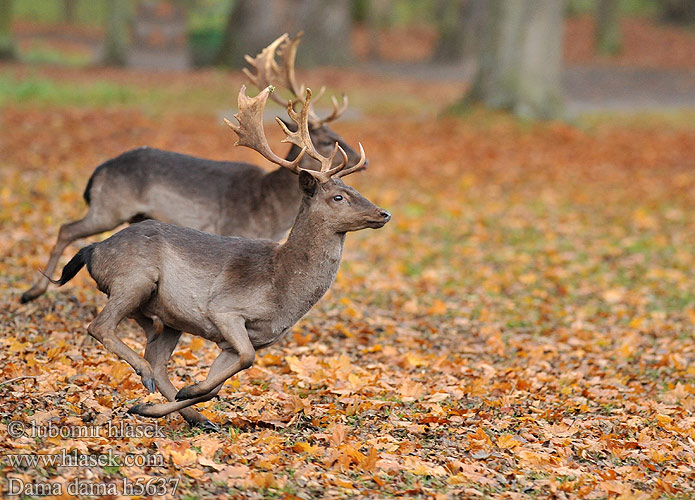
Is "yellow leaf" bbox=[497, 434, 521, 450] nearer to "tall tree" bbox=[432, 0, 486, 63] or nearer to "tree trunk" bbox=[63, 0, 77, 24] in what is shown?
"tall tree" bbox=[432, 0, 486, 63]

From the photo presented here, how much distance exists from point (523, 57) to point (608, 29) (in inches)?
862

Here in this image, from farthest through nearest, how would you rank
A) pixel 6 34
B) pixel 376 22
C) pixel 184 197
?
pixel 376 22
pixel 6 34
pixel 184 197

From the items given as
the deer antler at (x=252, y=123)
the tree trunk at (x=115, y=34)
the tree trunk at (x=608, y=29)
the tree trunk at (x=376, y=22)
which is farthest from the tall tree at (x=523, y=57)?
the tree trunk at (x=608, y=29)

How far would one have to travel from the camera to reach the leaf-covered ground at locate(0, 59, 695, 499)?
5371 millimetres

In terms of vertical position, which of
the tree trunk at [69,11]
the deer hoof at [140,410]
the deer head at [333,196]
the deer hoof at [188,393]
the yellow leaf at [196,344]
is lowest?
the tree trunk at [69,11]

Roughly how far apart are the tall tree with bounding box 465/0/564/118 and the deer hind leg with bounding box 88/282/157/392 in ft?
55.3

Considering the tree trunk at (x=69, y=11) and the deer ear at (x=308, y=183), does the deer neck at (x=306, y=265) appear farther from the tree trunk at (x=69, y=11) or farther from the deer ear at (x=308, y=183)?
the tree trunk at (x=69, y=11)

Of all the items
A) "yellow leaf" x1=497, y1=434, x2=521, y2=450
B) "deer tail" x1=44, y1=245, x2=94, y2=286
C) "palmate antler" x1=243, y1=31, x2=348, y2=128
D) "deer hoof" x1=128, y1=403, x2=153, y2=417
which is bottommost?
"yellow leaf" x1=497, y1=434, x2=521, y2=450

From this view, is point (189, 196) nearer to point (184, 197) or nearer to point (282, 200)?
point (184, 197)

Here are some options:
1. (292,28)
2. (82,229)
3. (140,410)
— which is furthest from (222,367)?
(292,28)

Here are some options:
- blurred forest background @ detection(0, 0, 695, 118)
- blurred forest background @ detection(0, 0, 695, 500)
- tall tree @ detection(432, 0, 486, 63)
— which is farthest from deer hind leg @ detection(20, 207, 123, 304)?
tall tree @ detection(432, 0, 486, 63)

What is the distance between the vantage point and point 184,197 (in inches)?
337

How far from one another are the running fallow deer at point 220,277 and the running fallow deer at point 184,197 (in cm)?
238

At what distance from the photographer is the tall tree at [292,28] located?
95.8ft
